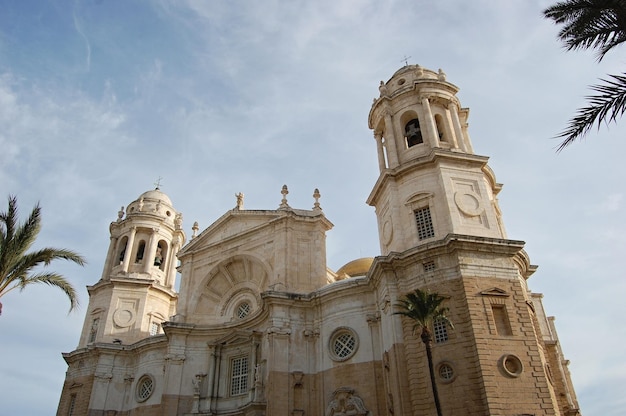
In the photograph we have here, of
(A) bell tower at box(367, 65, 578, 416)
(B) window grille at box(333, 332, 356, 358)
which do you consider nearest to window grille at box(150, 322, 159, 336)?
(B) window grille at box(333, 332, 356, 358)

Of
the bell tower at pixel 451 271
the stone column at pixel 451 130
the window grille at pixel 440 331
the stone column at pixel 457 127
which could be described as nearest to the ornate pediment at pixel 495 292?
the bell tower at pixel 451 271

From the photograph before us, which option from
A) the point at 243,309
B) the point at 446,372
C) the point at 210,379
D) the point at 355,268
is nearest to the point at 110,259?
the point at 243,309

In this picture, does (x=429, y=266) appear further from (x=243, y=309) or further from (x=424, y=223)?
(x=243, y=309)

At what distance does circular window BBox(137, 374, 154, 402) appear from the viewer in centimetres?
3195

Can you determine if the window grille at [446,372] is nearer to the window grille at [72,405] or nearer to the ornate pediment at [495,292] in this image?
the ornate pediment at [495,292]

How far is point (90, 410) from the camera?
3275cm

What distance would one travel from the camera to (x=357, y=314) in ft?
85.0

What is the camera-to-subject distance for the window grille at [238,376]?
2893 cm

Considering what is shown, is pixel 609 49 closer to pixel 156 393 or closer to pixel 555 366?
pixel 555 366

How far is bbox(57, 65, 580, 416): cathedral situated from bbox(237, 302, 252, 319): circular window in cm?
17

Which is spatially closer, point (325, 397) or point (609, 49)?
point (609, 49)

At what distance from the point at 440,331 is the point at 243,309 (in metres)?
15.7

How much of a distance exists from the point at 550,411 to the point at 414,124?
56.2 ft

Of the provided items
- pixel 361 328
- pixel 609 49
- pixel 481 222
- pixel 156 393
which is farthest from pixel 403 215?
pixel 156 393
